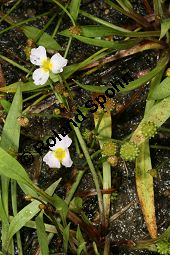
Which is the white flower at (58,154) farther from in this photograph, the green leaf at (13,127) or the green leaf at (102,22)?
the green leaf at (102,22)

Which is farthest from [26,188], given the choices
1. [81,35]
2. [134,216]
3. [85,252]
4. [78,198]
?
[81,35]

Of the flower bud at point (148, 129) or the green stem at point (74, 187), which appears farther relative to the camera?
the green stem at point (74, 187)

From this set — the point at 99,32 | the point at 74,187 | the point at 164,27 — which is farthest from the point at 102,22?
the point at 74,187

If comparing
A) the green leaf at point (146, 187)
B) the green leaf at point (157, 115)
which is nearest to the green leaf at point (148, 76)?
the green leaf at point (157, 115)

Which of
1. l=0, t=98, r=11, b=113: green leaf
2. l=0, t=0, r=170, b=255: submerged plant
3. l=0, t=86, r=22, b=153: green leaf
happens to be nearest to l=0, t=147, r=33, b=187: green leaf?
l=0, t=0, r=170, b=255: submerged plant

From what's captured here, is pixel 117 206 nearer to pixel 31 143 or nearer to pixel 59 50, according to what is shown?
pixel 31 143

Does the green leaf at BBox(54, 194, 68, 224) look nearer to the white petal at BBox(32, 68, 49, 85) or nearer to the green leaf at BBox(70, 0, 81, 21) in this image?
the white petal at BBox(32, 68, 49, 85)

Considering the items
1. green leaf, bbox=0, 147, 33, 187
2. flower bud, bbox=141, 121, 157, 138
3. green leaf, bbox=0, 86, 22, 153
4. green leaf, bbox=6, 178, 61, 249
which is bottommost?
green leaf, bbox=6, 178, 61, 249
